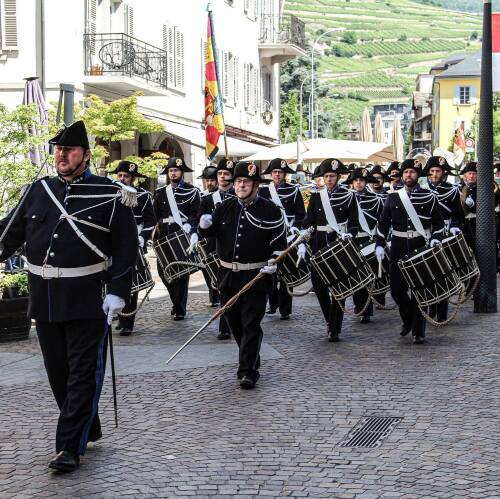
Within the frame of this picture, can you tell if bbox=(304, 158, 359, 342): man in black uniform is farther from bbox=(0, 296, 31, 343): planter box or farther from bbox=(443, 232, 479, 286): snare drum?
bbox=(0, 296, 31, 343): planter box

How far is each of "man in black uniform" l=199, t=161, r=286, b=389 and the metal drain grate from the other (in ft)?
6.12

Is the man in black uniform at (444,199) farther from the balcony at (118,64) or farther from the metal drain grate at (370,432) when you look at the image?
the balcony at (118,64)

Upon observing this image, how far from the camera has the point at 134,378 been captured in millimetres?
9961

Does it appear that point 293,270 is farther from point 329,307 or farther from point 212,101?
point 212,101

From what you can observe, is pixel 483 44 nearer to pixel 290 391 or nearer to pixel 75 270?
pixel 290 391

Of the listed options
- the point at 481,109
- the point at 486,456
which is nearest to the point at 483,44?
the point at 481,109

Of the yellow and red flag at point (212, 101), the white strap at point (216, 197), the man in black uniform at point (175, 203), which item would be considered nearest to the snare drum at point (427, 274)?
the white strap at point (216, 197)

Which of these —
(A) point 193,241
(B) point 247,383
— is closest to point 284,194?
(A) point 193,241

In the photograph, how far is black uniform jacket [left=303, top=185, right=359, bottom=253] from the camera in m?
13.3

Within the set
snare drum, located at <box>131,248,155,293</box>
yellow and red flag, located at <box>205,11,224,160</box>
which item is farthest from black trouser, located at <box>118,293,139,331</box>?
yellow and red flag, located at <box>205,11,224,160</box>

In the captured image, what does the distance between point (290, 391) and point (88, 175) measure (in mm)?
2955

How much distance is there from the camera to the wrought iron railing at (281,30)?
4674cm

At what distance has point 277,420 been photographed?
27.0ft

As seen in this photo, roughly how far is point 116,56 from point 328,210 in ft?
50.8
